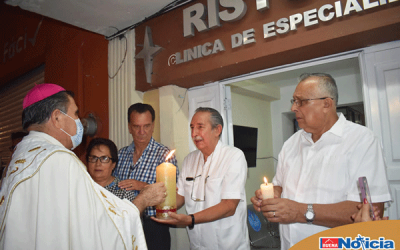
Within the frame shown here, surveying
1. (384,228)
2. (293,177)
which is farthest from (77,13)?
(384,228)

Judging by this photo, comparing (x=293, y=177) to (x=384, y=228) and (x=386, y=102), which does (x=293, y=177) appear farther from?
(x=386, y=102)

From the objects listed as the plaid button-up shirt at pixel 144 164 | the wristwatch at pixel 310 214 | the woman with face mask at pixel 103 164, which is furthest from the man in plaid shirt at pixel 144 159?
the wristwatch at pixel 310 214

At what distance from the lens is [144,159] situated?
293cm

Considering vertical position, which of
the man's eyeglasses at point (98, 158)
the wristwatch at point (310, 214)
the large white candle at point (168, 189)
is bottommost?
the wristwatch at point (310, 214)

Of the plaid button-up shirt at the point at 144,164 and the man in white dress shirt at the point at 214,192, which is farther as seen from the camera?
the plaid button-up shirt at the point at 144,164

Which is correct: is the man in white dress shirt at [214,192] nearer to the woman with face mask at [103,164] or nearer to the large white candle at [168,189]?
the large white candle at [168,189]

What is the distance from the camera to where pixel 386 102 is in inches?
103

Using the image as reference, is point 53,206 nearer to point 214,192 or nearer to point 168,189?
point 168,189

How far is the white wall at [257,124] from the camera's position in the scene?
20.5ft

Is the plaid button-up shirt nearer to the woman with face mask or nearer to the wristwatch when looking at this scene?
the woman with face mask

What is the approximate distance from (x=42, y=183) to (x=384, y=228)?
62.7 inches

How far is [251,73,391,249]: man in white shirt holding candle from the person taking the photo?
66.4 inches

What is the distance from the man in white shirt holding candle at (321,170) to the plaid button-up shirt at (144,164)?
122 centimetres

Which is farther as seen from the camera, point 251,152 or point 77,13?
point 251,152
